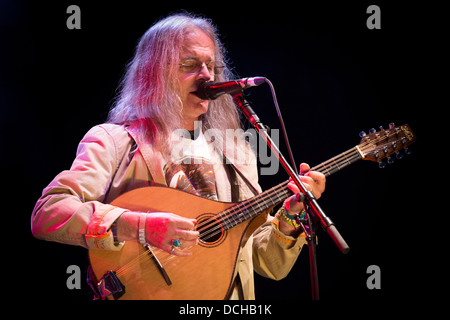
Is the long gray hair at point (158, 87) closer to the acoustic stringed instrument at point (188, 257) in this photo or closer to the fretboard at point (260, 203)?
the acoustic stringed instrument at point (188, 257)

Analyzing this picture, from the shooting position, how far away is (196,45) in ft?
7.50

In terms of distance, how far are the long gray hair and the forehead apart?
0.03 m

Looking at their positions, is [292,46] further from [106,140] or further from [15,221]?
[15,221]

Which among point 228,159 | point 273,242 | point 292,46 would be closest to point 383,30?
point 292,46

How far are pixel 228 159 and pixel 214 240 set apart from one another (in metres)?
0.57

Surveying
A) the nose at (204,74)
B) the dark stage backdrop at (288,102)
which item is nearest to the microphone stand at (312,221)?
the nose at (204,74)

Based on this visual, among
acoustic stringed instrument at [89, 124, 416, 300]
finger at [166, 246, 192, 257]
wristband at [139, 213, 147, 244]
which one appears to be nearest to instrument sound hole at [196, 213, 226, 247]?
acoustic stringed instrument at [89, 124, 416, 300]

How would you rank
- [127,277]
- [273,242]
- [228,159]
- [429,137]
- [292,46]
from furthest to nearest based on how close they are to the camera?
[292,46] → [429,137] → [228,159] → [273,242] → [127,277]

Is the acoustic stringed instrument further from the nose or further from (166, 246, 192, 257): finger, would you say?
the nose

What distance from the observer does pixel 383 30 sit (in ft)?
9.75

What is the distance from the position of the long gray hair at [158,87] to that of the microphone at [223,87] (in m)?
0.18

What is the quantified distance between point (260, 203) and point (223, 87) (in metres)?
0.65

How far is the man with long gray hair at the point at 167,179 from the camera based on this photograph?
1.68 metres

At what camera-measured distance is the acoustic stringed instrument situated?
1730mm
